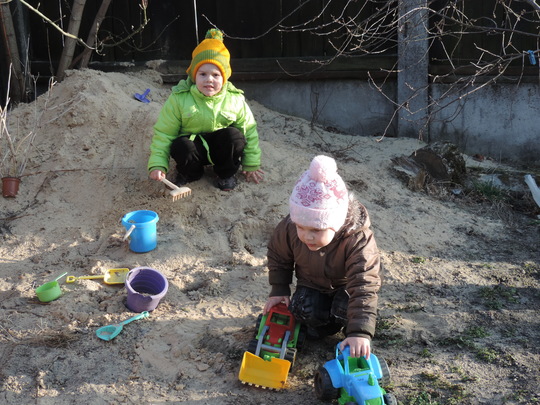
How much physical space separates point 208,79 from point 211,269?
4.39 feet

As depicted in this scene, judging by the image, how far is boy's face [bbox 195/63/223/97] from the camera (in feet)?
14.5

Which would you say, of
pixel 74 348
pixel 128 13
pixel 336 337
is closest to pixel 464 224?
pixel 336 337

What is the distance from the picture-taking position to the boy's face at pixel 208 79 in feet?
14.5

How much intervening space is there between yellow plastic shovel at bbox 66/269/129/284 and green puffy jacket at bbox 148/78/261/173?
0.89 m

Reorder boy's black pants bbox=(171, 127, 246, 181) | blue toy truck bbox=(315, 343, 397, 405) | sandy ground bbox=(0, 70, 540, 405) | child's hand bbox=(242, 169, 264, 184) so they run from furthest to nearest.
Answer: child's hand bbox=(242, 169, 264, 184)
boy's black pants bbox=(171, 127, 246, 181)
sandy ground bbox=(0, 70, 540, 405)
blue toy truck bbox=(315, 343, 397, 405)

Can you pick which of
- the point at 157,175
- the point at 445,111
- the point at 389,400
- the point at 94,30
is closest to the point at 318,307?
the point at 389,400

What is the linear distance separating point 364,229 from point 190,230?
1731 mm

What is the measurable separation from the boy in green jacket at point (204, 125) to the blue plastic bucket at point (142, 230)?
33cm

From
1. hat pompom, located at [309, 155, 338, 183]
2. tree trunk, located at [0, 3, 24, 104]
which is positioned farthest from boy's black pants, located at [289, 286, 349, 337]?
tree trunk, located at [0, 3, 24, 104]

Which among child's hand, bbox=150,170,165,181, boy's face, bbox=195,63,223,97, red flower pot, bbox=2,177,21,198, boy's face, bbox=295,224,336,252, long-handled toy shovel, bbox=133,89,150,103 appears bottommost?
red flower pot, bbox=2,177,21,198

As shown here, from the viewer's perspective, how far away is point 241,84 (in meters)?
6.47

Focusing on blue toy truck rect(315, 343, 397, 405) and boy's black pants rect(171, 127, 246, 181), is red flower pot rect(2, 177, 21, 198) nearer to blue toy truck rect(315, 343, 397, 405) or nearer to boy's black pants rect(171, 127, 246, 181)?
boy's black pants rect(171, 127, 246, 181)

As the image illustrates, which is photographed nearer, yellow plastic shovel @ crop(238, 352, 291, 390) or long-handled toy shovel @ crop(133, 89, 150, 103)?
yellow plastic shovel @ crop(238, 352, 291, 390)

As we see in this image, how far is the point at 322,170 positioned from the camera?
9.00ft
